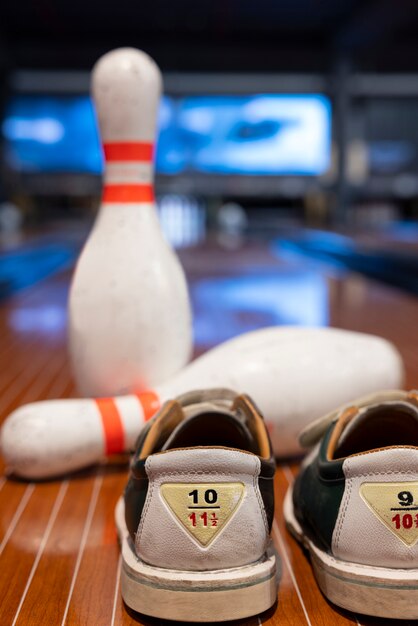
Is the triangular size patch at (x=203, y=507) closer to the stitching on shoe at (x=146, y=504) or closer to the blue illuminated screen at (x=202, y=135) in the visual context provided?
the stitching on shoe at (x=146, y=504)

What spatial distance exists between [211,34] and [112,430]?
820cm

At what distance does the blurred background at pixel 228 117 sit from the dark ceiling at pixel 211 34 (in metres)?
0.02

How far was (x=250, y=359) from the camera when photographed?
124 centimetres

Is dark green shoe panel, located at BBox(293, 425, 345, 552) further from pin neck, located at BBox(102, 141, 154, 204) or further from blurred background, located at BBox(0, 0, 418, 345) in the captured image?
blurred background, located at BBox(0, 0, 418, 345)

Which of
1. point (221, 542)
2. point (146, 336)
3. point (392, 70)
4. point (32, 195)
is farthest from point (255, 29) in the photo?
point (221, 542)

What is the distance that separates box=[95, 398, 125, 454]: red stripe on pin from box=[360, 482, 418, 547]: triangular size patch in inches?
A: 19.9

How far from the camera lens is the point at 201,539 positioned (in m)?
0.71

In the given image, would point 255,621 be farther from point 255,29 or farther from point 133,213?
point 255,29

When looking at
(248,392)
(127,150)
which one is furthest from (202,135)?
(248,392)

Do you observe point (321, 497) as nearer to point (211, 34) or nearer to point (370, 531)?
point (370, 531)

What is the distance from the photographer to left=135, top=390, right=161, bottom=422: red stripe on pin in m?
1.17

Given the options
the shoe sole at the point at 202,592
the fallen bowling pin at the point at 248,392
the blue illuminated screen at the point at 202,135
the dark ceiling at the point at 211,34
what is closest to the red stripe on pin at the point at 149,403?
the fallen bowling pin at the point at 248,392

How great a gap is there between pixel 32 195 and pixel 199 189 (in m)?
1.90

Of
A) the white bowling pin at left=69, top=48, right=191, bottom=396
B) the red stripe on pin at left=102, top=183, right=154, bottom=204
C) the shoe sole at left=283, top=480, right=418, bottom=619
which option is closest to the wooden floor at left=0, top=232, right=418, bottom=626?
the shoe sole at left=283, top=480, right=418, bottom=619
